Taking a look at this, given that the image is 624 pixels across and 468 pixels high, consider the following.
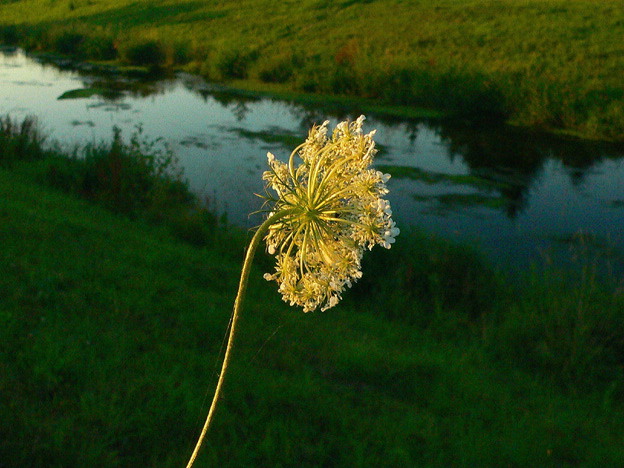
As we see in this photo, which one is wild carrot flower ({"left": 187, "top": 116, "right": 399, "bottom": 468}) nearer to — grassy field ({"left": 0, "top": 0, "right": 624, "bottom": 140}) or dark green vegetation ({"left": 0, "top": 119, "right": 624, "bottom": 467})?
dark green vegetation ({"left": 0, "top": 119, "right": 624, "bottom": 467})

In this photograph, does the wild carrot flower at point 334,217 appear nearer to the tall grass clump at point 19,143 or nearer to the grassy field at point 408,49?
the tall grass clump at point 19,143

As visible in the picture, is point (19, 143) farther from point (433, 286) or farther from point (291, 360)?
point (291, 360)

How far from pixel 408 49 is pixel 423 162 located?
11.7m

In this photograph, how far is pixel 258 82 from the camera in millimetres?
24188

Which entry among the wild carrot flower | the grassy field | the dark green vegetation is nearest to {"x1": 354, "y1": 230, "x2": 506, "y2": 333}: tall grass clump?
the dark green vegetation

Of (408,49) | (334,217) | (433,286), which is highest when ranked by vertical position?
(408,49)

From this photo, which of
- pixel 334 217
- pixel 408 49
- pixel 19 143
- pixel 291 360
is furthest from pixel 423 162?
pixel 334 217

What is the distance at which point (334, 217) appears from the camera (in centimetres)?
163

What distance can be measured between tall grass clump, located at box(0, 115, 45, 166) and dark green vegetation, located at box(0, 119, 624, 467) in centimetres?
378

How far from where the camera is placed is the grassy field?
59.6 feet

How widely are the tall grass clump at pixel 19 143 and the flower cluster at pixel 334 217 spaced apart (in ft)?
37.3

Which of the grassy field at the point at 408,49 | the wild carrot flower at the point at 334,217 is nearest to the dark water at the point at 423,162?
the grassy field at the point at 408,49

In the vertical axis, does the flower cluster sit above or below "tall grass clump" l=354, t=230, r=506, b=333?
above

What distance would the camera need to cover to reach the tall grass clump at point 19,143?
1194 centimetres
